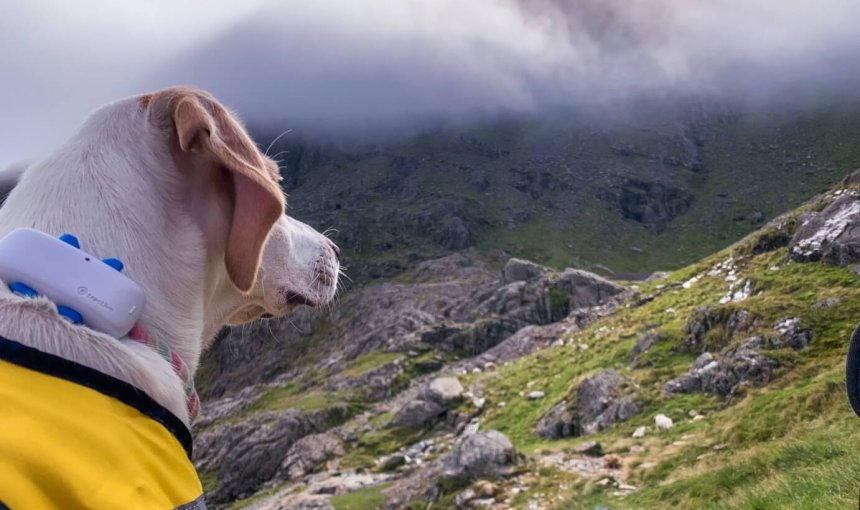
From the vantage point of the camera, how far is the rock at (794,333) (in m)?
17.3

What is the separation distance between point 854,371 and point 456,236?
123 m

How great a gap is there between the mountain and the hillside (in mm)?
819

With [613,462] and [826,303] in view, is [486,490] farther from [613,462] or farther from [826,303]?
[826,303]

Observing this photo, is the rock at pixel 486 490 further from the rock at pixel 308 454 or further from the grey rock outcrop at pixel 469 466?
the rock at pixel 308 454

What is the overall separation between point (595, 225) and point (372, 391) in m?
96.4

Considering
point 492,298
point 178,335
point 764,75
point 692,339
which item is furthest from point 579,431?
point 764,75

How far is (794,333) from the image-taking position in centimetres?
1786

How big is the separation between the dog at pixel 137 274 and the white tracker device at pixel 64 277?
51 mm

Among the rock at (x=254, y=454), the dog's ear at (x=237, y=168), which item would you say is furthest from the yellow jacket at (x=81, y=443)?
the rock at (x=254, y=454)

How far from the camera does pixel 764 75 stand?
183375 millimetres

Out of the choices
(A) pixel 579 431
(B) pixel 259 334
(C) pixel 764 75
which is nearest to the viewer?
(A) pixel 579 431

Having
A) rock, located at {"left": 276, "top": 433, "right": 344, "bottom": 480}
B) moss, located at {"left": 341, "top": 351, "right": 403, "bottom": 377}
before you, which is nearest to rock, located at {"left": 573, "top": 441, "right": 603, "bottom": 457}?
rock, located at {"left": 276, "top": 433, "right": 344, "bottom": 480}

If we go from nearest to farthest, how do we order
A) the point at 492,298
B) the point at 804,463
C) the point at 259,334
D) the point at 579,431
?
the point at 804,463, the point at 579,431, the point at 492,298, the point at 259,334

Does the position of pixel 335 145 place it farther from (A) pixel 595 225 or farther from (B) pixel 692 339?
(B) pixel 692 339
